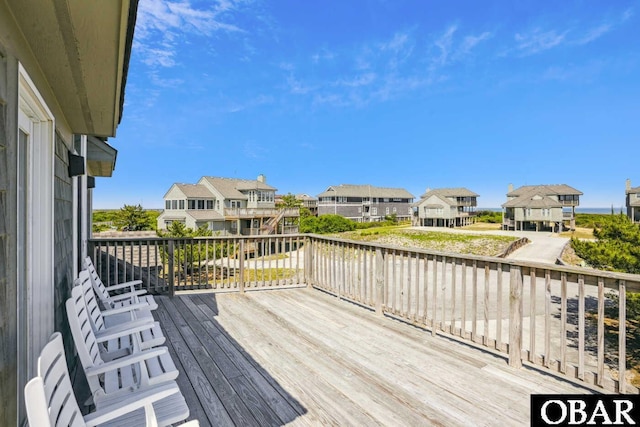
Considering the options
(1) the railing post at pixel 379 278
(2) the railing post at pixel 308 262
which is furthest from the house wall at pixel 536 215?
(1) the railing post at pixel 379 278

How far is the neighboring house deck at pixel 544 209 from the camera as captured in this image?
36.7 metres

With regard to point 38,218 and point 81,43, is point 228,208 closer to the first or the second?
point 38,218

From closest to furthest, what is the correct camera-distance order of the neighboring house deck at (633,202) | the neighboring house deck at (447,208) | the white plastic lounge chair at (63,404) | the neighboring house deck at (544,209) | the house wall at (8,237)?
1. the white plastic lounge chair at (63,404)
2. the house wall at (8,237)
3. the neighboring house deck at (633,202)
4. the neighboring house deck at (544,209)
5. the neighboring house deck at (447,208)

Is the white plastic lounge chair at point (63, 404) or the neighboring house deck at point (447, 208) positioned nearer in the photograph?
the white plastic lounge chair at point (63, 404)

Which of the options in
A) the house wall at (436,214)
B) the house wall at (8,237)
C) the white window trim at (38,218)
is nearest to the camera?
the house wall at (8,237)

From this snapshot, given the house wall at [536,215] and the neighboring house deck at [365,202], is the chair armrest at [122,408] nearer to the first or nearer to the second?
the neighboring house deck at [365,202]

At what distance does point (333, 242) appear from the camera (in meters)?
5.30

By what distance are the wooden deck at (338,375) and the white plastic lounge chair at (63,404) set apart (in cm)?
66

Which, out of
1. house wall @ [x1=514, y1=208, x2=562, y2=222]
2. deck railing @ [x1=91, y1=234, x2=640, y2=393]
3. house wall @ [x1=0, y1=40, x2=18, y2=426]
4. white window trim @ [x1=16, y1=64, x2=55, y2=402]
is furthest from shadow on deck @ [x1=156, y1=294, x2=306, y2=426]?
house wall @ [x1=514, y1=208, x2=562, y2=222]

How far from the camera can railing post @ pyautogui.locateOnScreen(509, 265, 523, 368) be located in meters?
2.87

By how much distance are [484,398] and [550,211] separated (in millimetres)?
43127

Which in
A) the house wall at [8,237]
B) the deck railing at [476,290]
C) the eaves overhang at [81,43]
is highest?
the eaves overhang at [81,43]

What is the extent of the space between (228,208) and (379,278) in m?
26.5

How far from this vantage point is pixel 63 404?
127 cm
